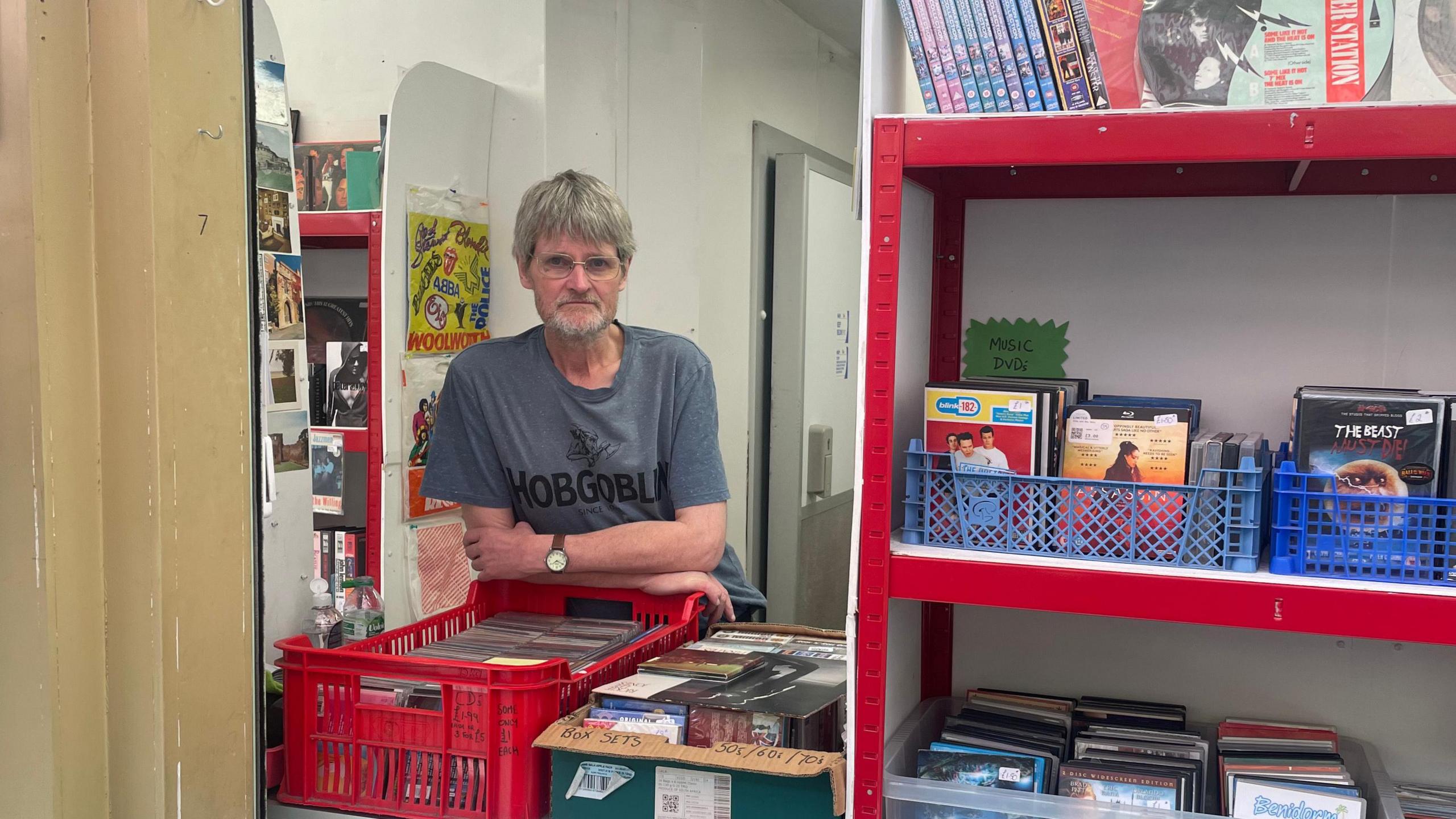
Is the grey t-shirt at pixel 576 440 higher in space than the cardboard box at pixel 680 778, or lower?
higher

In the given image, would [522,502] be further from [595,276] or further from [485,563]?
[595,276]

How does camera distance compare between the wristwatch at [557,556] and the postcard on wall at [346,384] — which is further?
the postcard on wall at [346,384]

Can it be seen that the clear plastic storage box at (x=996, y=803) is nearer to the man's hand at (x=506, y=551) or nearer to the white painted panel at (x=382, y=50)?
the man's hand at (x=506, y=551)

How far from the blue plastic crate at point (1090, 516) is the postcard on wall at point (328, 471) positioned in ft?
4.14

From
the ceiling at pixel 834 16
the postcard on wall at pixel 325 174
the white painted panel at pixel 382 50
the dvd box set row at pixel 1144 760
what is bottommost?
the dvd box set row at pixel 1144 760

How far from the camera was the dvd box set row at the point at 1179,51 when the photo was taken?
1549 mm

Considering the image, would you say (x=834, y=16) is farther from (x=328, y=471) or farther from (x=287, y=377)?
(x=287, y=377)

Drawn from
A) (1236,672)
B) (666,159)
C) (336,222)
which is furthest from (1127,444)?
(666,159)

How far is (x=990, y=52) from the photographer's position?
62.1 inches

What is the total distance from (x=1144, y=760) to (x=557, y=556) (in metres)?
1.12

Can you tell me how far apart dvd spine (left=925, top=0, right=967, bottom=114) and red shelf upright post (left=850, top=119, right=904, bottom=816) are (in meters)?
0.11

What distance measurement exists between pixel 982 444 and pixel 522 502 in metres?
1.09

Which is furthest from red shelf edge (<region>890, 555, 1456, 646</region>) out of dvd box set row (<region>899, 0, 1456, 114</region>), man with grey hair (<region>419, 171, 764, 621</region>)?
man with grey hair (<region>419, 171, 764, 621</region>)

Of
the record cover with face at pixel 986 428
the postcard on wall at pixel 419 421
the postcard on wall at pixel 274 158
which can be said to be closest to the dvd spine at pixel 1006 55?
the record cover with face at pixel 986 428
